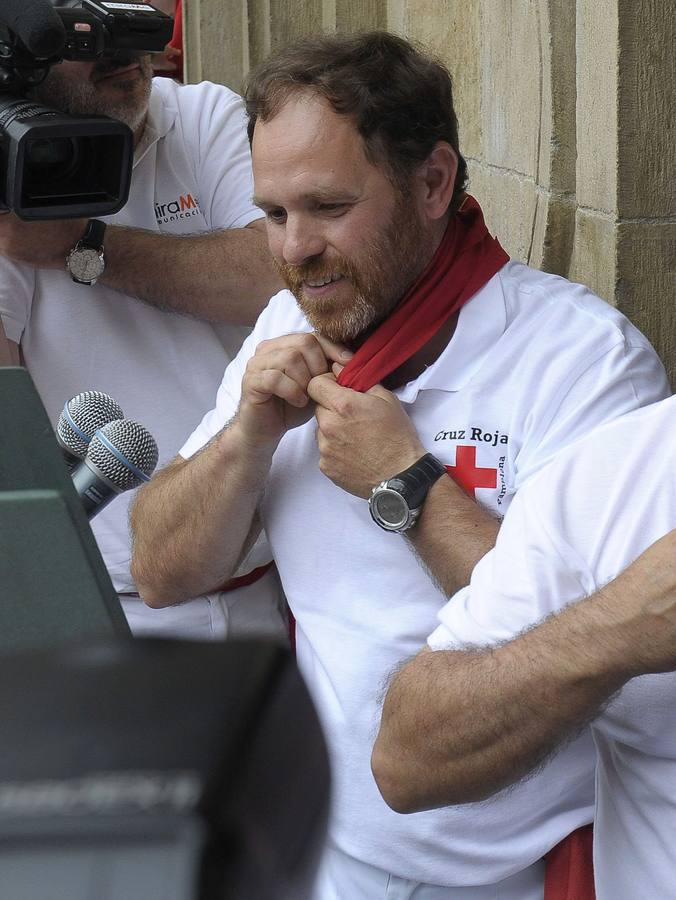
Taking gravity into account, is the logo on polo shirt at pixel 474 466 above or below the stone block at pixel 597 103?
below

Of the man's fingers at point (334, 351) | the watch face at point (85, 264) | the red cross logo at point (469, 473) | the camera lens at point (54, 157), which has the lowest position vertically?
the watch face at point (85, 264)

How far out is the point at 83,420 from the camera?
1720mm

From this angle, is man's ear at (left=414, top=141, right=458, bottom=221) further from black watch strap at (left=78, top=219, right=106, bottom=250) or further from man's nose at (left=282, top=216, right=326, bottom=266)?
black watch strap at (left=78, top=219, right=106, bottom=250)

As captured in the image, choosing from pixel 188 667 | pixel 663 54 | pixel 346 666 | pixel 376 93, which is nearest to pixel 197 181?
pixel 376 93

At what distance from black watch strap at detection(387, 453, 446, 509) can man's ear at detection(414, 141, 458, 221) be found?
0.42 m

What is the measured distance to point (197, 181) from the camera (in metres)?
2.52

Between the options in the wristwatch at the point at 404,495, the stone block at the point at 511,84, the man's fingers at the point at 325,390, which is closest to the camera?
the wristwatch at the point at 404,495

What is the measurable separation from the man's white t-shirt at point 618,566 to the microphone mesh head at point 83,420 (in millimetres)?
611

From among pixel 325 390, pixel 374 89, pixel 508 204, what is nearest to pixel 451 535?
pixel 325 390

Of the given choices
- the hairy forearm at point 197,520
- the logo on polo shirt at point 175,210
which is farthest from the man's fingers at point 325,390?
the logo on polo shirt at point 175,210

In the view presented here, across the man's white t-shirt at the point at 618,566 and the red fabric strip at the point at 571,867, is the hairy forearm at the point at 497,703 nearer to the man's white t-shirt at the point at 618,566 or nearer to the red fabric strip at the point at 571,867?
the man's white t-shirt at the point at 618,566

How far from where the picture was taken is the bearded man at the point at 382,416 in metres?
1.64

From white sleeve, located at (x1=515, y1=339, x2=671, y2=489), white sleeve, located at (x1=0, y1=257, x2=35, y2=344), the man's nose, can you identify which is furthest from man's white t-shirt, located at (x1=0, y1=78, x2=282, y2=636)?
white sleeve, located at (x1=515, y1=339, x2=671, y2=489)

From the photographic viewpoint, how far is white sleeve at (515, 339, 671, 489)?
164 cm
